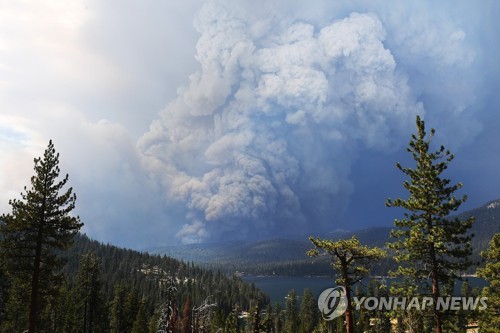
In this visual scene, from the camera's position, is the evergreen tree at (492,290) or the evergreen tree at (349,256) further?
the evergreen tree at (492,290)

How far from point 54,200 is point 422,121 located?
31.3m

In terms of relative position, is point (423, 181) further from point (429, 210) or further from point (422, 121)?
point (422, 121)

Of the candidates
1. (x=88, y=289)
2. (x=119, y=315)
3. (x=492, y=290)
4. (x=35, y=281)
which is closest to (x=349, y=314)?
(x=492, y=290)

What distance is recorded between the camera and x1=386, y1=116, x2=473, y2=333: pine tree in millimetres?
27422

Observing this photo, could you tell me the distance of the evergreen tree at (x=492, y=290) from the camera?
3725 centimetres

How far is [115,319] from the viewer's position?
288ft

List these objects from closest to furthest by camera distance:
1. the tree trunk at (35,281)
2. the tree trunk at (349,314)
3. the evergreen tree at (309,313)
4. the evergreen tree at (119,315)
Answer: the tree trunk at (349,314)
the tree trunk at (35,281)
the evergreen tree at (119,315)
the evergreen tree at (309,313)

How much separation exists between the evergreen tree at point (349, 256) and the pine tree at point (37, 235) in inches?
827

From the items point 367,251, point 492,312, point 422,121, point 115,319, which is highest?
point 422,121

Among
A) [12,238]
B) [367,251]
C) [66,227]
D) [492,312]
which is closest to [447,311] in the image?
[367,251]

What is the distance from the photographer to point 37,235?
31125 millimetres

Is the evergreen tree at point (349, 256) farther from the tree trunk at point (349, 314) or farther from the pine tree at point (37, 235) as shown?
A: the pine tree at point (37, 235)

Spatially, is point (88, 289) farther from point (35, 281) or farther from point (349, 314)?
point (349, 314)

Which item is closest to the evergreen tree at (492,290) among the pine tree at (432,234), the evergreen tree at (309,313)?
the pine tree at (432,234)
